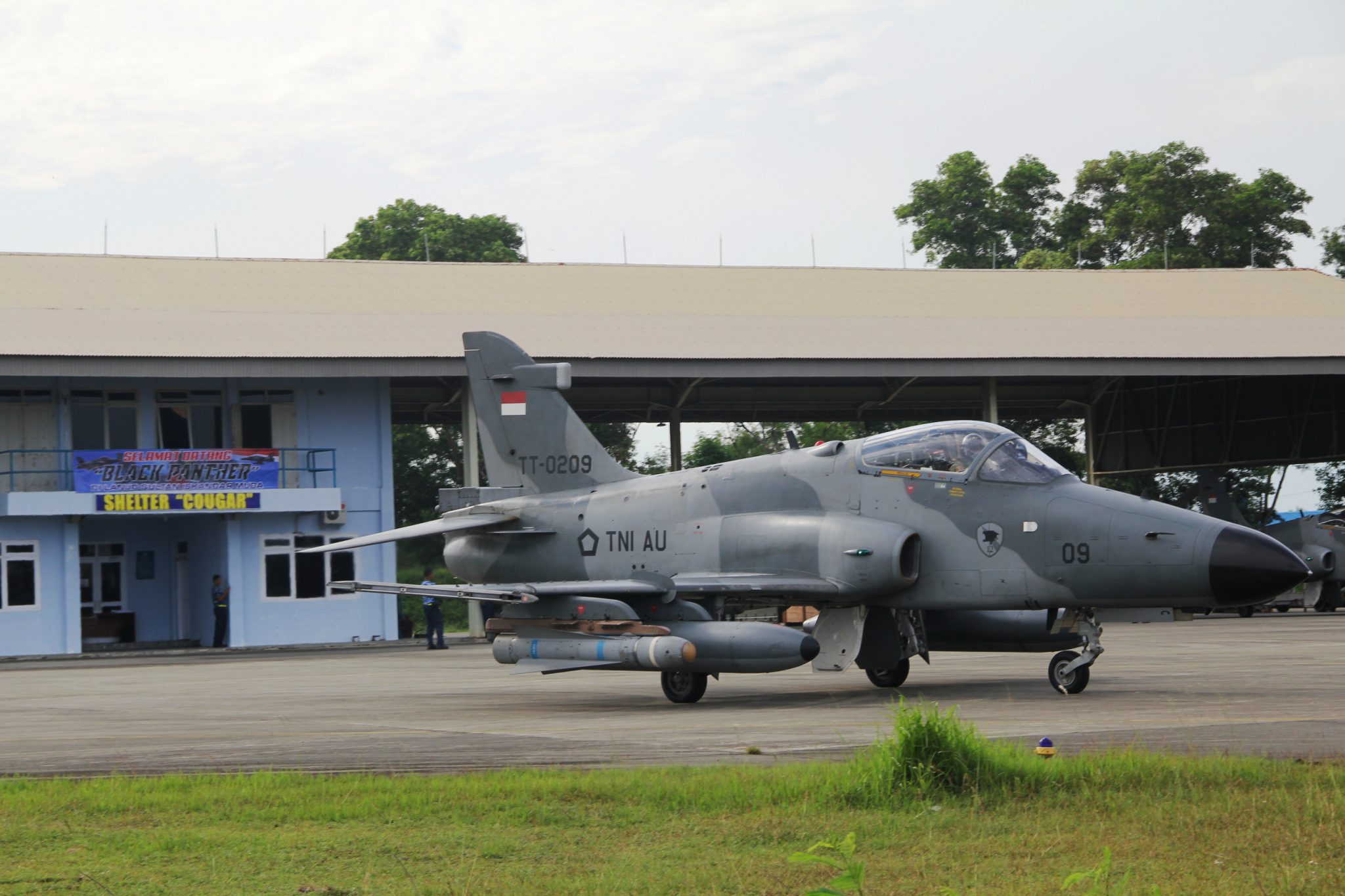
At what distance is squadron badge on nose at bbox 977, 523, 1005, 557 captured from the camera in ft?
50.0

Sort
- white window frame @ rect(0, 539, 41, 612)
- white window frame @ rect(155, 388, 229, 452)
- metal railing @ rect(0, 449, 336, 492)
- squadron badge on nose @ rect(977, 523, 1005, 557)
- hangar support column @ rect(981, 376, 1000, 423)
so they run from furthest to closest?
hangar support column @ rect(981, 376, 1000, 423) < white window frame @ rect(155, 388, 229, 452) < metal railing @ rect(0, 449, 336, 492) < white window frame @ rect(0, 539, 41, 612) < squadron badge on nose @ rect(977, 523, 1005, 557)

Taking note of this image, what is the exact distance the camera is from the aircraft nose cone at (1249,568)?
45.0 feet

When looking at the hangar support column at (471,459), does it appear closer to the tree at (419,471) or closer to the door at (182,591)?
the door at (182,591)

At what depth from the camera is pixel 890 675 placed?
55.6 feet

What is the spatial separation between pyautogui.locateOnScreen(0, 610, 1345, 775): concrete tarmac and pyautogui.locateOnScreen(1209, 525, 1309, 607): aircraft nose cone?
1.03m

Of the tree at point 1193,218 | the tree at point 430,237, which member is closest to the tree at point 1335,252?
the tree at point 1193,218

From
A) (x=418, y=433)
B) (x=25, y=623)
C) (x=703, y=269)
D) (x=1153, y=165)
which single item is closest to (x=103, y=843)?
(x=25, y=623)

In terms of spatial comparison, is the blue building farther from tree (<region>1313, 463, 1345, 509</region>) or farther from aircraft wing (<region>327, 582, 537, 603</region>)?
tree (<region>1313, 463, 1345, 509</region>)

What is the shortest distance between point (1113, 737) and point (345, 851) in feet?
19.8

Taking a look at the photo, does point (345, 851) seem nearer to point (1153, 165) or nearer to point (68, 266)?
point (68, 266)

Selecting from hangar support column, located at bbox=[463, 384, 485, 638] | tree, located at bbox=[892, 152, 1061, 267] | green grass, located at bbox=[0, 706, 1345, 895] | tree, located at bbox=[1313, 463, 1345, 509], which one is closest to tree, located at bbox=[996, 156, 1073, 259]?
tree, located at bbox=[892, 152, 1061, 267]

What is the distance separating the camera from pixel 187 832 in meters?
7.55

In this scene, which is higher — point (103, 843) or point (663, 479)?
point (663, 479)

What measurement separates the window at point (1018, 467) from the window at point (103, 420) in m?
24.4
